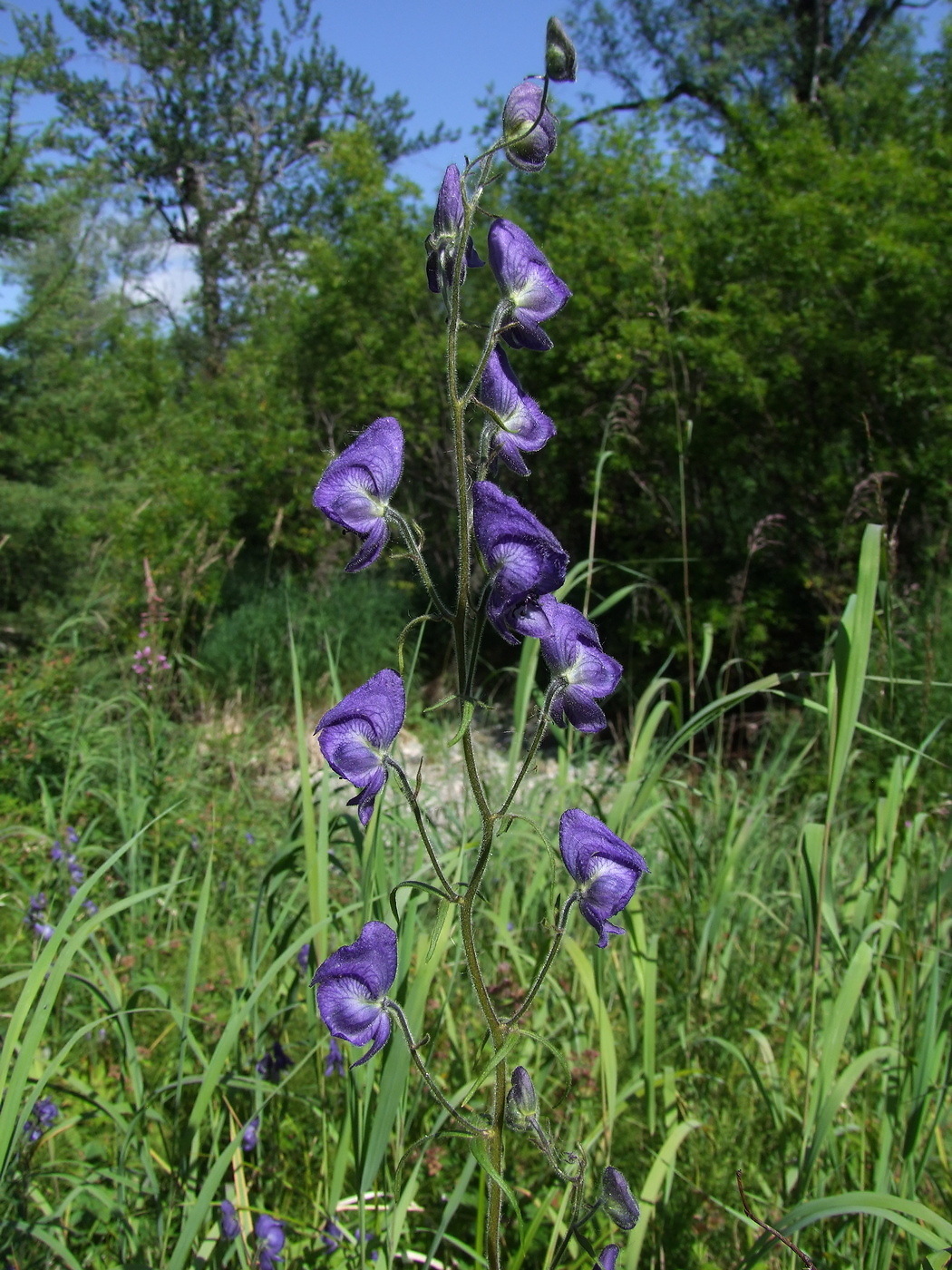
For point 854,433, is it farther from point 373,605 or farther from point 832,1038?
point 832,1038

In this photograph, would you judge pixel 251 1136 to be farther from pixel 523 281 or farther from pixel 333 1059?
pixel 523 281

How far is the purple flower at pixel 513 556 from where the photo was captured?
1022mm

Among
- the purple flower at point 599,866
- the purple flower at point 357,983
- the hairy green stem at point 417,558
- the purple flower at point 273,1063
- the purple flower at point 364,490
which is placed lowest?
the purple flower at point 273,1063

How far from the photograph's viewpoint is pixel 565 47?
1092mm

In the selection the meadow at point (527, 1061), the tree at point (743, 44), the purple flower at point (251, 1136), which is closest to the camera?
the meadow at point (527, 1061)

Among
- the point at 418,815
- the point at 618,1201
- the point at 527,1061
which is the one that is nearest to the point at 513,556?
the point at 418,815

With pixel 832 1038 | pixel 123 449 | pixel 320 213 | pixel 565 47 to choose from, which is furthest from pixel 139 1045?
pixel 320 213

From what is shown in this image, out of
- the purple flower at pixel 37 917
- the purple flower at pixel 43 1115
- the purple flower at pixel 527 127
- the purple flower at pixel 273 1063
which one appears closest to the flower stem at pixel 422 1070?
the purple flower at pixel 273 1063

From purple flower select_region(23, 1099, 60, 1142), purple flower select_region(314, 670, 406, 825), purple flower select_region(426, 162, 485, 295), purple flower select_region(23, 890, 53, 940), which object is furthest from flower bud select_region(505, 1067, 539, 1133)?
purple flower select_region(23, 890, 53, 940)

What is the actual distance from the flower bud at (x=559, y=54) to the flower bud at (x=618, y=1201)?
1360 mm

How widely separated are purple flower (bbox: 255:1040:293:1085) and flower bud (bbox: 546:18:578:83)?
1778 millimetres

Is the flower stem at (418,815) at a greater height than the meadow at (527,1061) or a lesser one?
greater

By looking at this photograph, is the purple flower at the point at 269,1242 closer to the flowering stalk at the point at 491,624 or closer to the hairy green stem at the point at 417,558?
the flowering stalk at the point at 491,624

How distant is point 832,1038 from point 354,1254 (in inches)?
36.2
